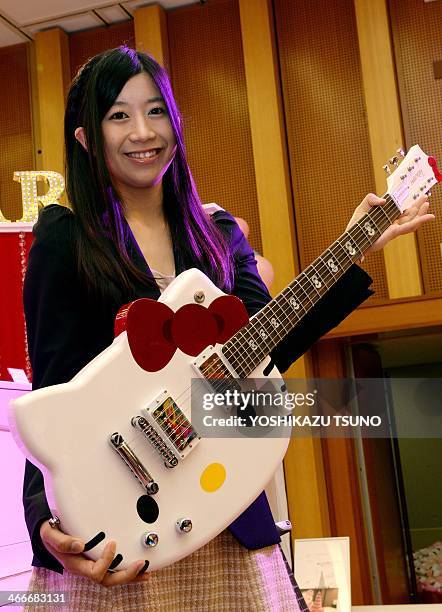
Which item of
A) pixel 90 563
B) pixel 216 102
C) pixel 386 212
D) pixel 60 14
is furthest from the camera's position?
pixel 60 14

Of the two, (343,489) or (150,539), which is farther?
(343,489)

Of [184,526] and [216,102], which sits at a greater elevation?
[216,102]

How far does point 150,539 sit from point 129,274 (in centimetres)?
34

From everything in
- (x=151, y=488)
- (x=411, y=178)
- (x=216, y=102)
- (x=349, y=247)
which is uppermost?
(x=216, y=102)

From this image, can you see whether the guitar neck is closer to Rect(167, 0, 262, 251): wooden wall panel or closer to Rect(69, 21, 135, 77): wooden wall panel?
Rect(167, 0, 262, 251): wooden wall panel

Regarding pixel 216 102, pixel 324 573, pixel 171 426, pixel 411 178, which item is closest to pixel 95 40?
pixel 216 102

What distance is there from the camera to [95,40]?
521 cm

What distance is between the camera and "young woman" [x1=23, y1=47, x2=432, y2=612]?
978 mm

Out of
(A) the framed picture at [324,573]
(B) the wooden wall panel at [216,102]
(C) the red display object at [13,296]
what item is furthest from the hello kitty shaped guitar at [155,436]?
(B) the wooden wall panel at [216,102]

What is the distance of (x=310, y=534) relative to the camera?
4359mm

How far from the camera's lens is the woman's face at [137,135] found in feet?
3.83

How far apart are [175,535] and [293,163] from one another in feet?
12.8

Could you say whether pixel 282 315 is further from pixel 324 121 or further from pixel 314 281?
pixel 324 121

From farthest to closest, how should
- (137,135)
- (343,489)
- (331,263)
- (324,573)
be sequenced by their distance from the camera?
(343,489) < (324,573) < (331,263) < (137,135)
